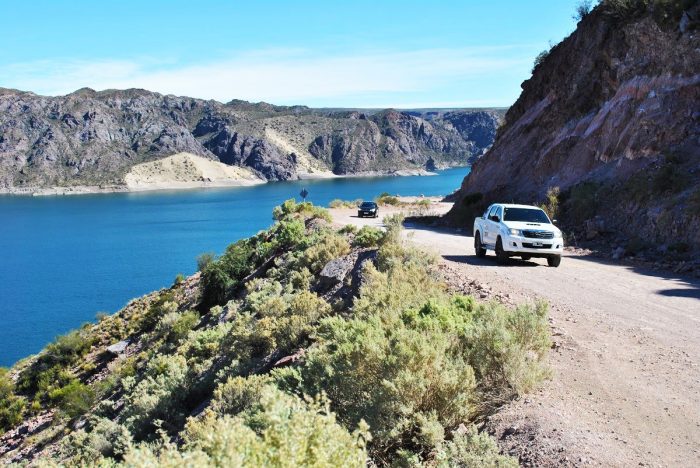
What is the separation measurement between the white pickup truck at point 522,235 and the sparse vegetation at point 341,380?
2.74 metres

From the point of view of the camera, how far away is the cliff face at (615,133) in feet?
63.5

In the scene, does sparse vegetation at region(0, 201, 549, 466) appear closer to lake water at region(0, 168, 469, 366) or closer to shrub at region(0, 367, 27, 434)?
shrub at region(0, 367, 27, 434)

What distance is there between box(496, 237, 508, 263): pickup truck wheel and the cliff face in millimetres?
5509

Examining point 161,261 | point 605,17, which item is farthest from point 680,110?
point 161,261

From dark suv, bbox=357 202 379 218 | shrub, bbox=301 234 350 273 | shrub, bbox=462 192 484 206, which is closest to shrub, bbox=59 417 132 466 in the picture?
shrub, bbox=301 234 350 273

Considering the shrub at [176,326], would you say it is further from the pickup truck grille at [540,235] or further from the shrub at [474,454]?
the shrub at [474,454]

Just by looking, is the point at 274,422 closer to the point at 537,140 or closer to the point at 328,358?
the point at 328,358

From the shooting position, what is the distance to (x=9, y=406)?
23.5m

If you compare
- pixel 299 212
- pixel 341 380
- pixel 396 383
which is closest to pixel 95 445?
pixel 341 380

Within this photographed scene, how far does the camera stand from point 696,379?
6898mm

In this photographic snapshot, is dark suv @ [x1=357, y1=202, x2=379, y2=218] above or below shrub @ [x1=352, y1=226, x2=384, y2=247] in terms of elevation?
below

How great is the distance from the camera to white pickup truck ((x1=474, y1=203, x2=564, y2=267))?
15148 millimetres

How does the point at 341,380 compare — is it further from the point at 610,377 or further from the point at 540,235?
the point at 540,235

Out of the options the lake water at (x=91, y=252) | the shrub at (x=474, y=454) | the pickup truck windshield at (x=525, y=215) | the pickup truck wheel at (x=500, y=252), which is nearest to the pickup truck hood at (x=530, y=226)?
the pickup truck windshield at (x=525, y=215)
